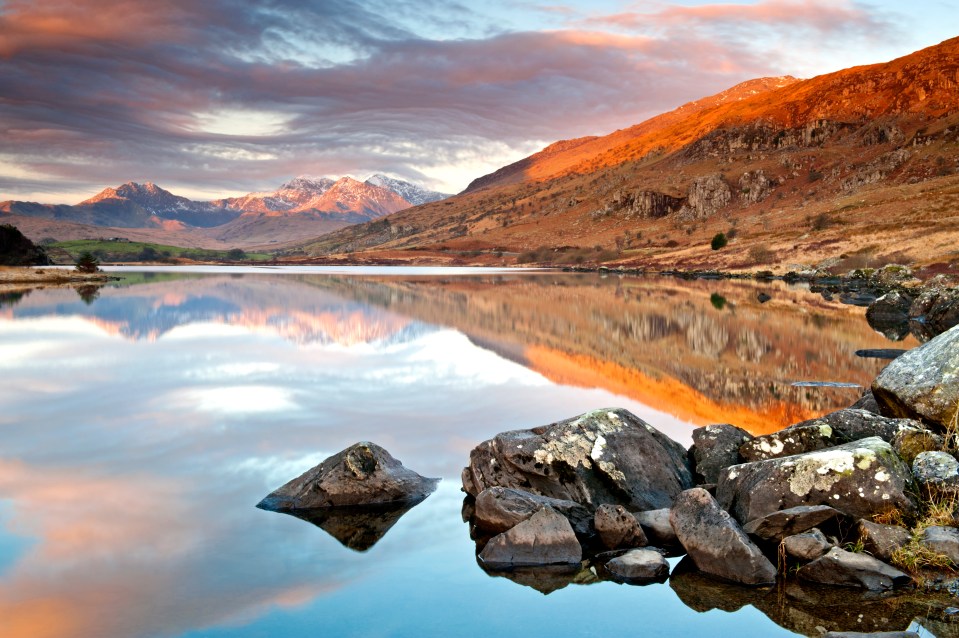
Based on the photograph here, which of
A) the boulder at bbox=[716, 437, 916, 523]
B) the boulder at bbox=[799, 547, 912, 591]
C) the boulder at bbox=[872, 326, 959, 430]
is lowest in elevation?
the boulder at bbox=[799, 547, 912, 591]

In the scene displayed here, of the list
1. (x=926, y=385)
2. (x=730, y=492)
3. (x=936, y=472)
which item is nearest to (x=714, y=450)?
(x=730, y=492)

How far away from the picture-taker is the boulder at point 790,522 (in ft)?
34.7

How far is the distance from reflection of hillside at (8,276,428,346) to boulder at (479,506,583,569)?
26.1 meters

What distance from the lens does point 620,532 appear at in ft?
36.2

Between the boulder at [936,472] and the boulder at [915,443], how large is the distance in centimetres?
49

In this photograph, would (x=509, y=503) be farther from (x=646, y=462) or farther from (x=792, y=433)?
(x=792, y=433)

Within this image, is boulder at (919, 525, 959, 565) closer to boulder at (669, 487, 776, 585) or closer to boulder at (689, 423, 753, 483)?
boulder at (669, 487, 776, 585)

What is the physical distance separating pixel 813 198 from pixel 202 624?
20550cm

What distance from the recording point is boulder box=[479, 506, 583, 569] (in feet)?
34.7

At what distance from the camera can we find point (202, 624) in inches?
341

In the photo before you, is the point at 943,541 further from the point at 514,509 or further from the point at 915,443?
the point at 514,509

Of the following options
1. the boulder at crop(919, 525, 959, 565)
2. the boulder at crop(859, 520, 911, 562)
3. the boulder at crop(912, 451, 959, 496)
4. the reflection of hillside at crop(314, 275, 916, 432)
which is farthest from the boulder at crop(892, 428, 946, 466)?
the reflection of hillside at crop(314, 275, 916, 432)

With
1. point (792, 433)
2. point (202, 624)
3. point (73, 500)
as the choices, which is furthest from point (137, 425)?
point (792, 433)

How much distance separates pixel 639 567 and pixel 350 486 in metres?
5.41
